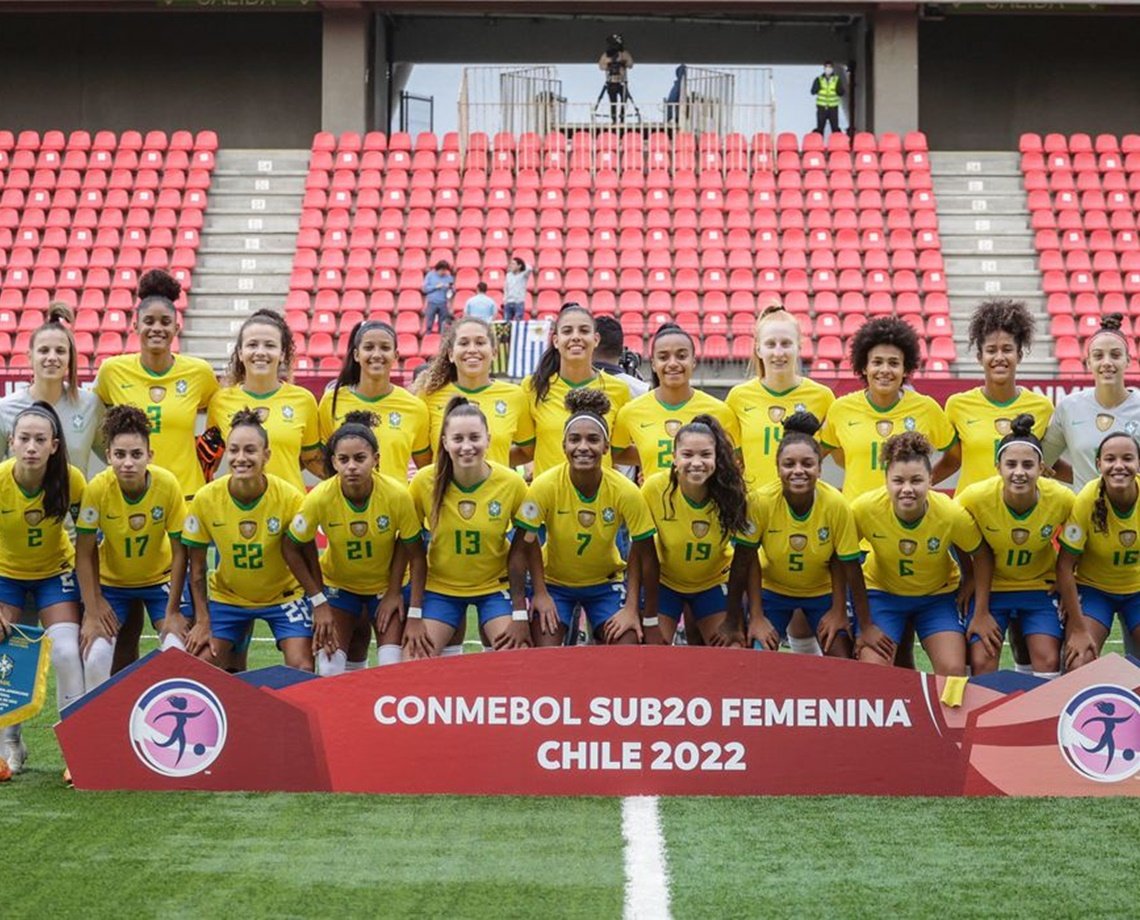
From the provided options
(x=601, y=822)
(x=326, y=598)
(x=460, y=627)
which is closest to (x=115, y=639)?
(x=326, y=598)

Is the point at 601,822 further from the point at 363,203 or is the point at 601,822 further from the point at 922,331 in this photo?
the point at 363,203

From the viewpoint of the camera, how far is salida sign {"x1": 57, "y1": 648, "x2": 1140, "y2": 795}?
218 inches

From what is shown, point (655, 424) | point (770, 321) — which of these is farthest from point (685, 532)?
point (770, 321)

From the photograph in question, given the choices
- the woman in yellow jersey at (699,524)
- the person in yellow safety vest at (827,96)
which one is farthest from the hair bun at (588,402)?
the person in yellow safety vest at (827,96)

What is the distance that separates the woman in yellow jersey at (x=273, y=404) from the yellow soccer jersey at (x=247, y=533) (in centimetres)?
54

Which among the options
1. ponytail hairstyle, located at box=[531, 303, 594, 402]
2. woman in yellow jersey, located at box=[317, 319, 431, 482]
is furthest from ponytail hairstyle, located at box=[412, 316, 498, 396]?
ponytail hairstyle, located at box=[531, 303, 594, 402]

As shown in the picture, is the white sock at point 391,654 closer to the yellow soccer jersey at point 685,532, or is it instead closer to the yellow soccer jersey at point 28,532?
the yellow soccer jersey at point 685,532

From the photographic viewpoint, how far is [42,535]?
6.27 m

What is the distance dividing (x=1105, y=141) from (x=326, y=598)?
17431 mm

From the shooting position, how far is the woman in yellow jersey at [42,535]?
240 inches

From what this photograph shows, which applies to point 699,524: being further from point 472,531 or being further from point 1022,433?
point 1022,433

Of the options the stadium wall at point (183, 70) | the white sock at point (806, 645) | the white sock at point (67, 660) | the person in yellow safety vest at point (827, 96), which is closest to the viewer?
the white sock at point (67, 660)

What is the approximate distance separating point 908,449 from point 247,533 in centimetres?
262

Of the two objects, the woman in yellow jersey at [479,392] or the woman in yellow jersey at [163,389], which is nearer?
the woman in yellow jersey at [163,389]
